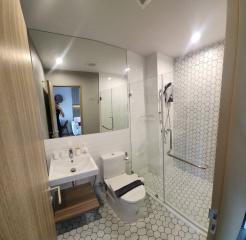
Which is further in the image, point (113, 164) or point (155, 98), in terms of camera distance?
point (155, 98)

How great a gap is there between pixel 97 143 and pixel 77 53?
1.40m

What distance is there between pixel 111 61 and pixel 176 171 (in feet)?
7.83

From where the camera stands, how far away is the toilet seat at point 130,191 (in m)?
1.71

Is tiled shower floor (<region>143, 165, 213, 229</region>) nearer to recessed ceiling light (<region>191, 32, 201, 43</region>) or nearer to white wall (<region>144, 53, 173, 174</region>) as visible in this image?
white wall (<region>144, 53, 173, 174</region>)

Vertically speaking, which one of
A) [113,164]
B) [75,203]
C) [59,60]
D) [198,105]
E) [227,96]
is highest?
[59,60]

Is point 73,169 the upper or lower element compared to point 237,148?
lower

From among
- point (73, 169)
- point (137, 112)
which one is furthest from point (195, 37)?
point (73, 169)

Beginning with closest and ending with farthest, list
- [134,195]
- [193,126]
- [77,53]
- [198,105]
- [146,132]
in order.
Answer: [134,195] → [77,53] → [198,105] → [193,126] → [146,132]

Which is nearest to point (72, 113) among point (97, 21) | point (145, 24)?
point (97, 21)

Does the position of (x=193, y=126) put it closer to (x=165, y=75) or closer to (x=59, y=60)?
(x=165, y=75)

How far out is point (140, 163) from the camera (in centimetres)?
283

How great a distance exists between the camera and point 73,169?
1.83 meters

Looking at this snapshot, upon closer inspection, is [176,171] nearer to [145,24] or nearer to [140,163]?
[140,163]

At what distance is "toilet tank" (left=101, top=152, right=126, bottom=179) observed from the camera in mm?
2180
